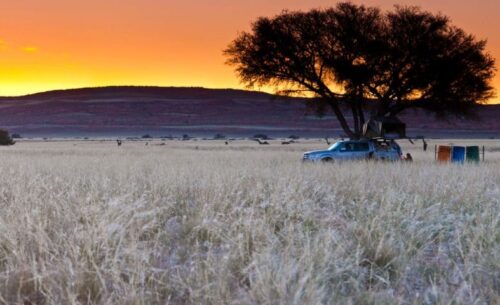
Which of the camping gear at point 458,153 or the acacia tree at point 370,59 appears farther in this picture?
the acacia tree at point 370,59

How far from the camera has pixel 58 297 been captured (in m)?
4.32

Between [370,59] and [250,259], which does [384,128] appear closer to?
[370,59]

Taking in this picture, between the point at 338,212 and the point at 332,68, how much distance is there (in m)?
26.6

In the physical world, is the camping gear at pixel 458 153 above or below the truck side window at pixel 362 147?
below

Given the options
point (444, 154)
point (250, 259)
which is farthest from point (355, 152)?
point (250, 259)

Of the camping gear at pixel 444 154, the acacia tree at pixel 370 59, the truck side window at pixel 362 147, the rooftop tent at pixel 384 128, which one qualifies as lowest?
the camping gear at pixel 444 154

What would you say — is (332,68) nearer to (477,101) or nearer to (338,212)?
(477,101)

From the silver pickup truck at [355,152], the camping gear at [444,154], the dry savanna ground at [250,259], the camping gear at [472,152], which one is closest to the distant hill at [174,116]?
the camping gear at [444,154]

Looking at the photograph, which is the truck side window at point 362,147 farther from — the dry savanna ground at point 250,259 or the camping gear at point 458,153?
the dry savanna ground at point 250,259

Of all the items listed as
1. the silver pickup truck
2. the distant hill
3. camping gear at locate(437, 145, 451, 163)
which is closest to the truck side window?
the silver pickup truck

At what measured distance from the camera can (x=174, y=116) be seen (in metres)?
171

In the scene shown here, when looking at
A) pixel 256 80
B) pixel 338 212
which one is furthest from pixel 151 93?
pixel 338 212

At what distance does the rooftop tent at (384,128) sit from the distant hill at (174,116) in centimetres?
10422

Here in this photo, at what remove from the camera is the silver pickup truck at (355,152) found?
77.7 ft
